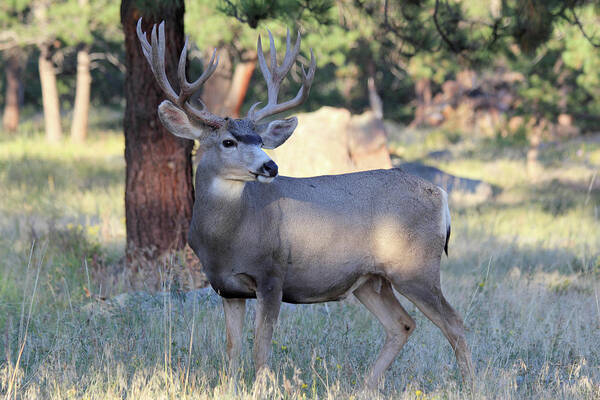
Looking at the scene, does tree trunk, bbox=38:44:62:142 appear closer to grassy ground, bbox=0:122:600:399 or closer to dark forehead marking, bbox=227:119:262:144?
grassy ground, bbox=0:122:600:399

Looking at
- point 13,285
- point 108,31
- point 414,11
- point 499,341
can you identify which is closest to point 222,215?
point 499,341

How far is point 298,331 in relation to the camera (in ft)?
17.1

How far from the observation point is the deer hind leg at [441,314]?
14.3 ft

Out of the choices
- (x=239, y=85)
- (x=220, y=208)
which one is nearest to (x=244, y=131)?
(x=220, y=208)

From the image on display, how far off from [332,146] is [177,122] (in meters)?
7.31

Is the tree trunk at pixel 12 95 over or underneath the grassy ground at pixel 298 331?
→ underneath

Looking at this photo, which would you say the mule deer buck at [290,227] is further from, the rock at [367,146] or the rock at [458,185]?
the rock at [458,185]

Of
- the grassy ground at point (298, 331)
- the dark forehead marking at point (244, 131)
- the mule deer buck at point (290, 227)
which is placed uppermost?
the dark forehead marking at point (244, 131)

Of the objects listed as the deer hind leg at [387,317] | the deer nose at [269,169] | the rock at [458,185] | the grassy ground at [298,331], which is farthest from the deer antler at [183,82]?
the rock at [458,185]

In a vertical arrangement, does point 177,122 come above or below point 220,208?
above

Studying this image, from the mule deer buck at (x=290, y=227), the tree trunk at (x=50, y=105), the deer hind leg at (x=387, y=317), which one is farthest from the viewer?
the tree trunk at (x=50, y=105)

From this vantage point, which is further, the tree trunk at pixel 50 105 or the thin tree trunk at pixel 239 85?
the tree trunk at pixel 50 105

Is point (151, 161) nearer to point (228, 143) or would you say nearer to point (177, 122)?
point (177, 122)

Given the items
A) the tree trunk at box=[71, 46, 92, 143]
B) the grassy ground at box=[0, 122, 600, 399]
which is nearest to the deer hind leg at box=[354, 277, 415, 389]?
the grassy ground at box=[0, 122, 600, 399]
